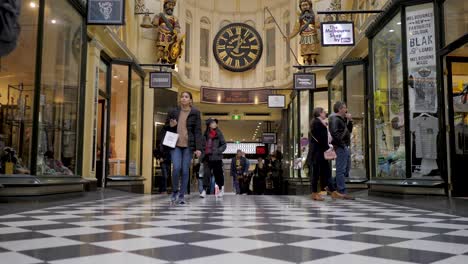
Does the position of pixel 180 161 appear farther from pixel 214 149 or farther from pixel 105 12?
pixel 105 12

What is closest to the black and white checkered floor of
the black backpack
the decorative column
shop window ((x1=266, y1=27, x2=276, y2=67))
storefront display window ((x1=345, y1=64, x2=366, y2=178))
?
the black backpack

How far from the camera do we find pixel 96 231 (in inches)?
126

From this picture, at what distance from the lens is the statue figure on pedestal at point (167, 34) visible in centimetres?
1689

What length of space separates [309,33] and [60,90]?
10.9 metres

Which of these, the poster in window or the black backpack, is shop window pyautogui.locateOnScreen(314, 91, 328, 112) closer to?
the poster in window

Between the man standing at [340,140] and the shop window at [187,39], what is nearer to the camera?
the man standing at [340,140]

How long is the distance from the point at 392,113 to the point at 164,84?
7423mm

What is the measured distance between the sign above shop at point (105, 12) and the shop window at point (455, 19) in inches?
217

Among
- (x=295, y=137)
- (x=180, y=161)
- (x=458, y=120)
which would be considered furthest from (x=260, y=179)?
A: (x=180, y=161)

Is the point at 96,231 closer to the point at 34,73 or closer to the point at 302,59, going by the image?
the point at 34,73

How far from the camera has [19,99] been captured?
724 centimetres

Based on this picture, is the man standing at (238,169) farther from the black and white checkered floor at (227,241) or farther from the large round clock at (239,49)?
the black and white checkered floor at (227,241)

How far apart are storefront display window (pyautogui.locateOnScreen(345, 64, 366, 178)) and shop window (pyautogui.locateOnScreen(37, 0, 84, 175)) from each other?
21.1 feet

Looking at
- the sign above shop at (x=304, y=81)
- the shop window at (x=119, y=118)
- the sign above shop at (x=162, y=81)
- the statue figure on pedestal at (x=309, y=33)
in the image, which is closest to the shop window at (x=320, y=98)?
the statue figure on pedestal at (x=309, y=33)
